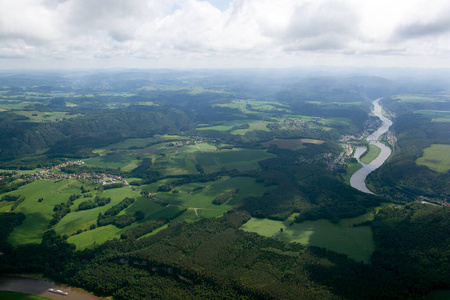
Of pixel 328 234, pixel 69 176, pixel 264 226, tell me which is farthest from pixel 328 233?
pixel 69 176

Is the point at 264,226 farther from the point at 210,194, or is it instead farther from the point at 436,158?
the point at 436,158

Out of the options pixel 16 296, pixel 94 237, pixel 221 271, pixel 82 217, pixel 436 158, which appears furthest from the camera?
pixel 436 158

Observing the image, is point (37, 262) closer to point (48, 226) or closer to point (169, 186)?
point (48, 226)

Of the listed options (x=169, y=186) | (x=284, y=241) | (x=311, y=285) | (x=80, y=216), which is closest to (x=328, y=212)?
(x=284, y=241)

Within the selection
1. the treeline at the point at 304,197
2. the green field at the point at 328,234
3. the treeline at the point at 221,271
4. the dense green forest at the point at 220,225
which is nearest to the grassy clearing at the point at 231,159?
the dense green forest at the point at 220,225

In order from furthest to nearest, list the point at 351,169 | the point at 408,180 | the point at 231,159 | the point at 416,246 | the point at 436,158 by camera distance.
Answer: the point at 231,159 → the point at 351,169 → the point at 436,158 → the point at 408,180 → the point at 416,246

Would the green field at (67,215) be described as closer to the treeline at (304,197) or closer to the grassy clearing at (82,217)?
the grassy clearing at (82,217)
